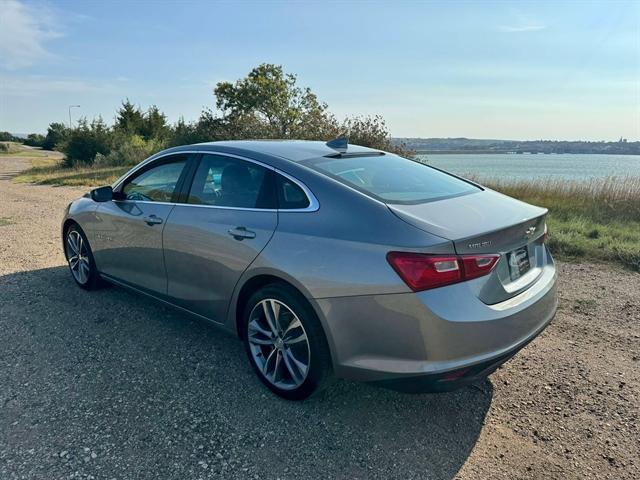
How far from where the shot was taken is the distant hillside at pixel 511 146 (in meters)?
19.4

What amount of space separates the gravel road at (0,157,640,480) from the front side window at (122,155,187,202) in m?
1.15

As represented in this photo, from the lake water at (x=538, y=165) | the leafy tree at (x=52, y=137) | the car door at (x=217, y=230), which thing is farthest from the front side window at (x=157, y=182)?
the leafy tree at (x=52, y=137)

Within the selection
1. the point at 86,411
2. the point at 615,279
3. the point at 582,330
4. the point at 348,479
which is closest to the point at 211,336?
the point at 86,411

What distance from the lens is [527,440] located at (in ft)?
8.61

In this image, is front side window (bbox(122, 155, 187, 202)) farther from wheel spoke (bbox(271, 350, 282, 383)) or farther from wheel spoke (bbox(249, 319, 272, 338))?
wheel spoke (bbox(271, 350, 282, 383))

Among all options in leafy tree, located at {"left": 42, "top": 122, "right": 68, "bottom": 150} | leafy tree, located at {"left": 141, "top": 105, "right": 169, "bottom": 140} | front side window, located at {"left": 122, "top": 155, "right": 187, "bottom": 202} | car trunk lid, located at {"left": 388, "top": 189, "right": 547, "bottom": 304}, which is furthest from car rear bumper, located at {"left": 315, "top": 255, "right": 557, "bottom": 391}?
leafy tree, located at {"left": 42, "top": 122, "right": 68, "bottom": 150}

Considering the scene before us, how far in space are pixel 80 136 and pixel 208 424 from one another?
98.0ft

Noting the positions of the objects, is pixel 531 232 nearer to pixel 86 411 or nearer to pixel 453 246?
pixel 453 246

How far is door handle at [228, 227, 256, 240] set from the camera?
3017mm

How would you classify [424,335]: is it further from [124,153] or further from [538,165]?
[124,153]

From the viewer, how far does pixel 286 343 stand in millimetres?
2943

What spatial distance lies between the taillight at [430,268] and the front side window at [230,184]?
3.46 ft

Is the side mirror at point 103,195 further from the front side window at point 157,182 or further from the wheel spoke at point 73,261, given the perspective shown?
the wheel spoke at point 73,261

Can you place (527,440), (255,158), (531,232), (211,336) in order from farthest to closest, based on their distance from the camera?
(211,336)
(255,158)
(531,232)
(527,440)
